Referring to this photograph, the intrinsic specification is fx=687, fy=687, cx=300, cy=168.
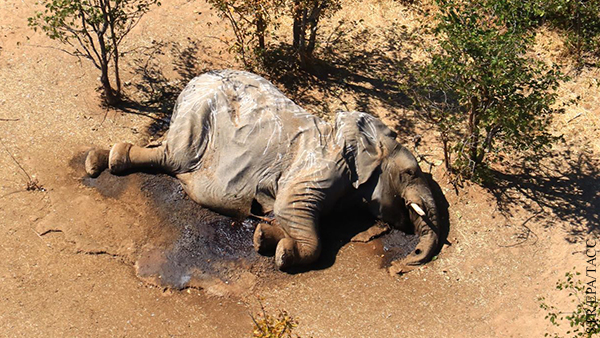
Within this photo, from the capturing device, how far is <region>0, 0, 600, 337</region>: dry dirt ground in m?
11.4

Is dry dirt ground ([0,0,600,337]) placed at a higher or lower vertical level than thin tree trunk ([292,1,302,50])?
lower

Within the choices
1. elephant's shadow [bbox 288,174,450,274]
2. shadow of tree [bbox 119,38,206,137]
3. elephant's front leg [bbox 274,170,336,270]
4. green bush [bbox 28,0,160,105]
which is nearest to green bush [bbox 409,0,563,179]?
elephant's shadow [bbox 288,174,450,274]

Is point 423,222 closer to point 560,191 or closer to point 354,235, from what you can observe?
point 354,235

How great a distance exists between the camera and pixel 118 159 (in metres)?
13.4

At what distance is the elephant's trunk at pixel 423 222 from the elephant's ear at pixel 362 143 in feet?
2.77

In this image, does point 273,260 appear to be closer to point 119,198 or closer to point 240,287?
point 240,287

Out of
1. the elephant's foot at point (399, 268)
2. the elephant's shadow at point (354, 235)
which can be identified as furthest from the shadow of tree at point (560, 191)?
the elephant's foot at point (399, 268)

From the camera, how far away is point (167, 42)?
1694 cm

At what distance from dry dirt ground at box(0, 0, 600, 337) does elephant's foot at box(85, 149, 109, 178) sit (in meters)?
0.21

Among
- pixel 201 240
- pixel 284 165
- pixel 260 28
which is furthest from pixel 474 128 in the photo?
pixel 201 240

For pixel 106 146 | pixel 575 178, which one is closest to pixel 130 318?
pixel 106 146

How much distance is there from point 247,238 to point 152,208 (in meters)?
1.95

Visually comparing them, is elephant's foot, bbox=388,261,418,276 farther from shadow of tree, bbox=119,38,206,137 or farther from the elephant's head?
shadow of tree, bbox=119,38,206,137

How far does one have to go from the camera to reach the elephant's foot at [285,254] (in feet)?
38.8
